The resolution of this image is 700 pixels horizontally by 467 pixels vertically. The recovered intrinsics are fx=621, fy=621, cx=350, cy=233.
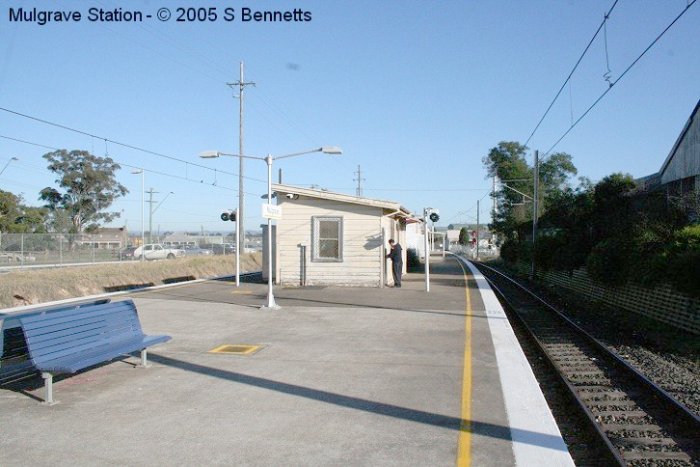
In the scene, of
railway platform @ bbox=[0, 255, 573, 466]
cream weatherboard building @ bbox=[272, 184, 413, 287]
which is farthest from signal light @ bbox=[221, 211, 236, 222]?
railway platform @ bbox=[0, 255, 573, 466]

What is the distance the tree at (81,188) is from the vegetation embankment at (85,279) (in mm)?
27646

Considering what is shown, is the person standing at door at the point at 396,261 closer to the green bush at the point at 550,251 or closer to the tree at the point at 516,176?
the green bush at the point at 550,251

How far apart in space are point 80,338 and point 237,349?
2700 millimetres

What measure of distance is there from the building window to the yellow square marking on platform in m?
10.6

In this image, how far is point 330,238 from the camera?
20.2 metres

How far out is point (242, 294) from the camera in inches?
691

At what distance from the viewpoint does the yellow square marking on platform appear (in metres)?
9.06

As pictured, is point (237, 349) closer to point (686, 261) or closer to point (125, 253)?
point (686, 261)

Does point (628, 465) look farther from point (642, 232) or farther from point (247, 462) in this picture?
point (642, 232)

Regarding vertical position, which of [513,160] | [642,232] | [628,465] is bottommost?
[628,465]

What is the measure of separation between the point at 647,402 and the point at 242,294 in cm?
1204

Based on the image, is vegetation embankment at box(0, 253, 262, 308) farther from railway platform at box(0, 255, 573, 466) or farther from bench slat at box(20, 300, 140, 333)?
bench slat at box(20, 300, 140, 333)

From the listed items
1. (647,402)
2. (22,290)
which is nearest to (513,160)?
(22,290)

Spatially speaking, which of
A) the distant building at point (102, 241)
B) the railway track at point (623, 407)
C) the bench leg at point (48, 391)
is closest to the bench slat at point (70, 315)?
the bench leg at point (48, 391)
